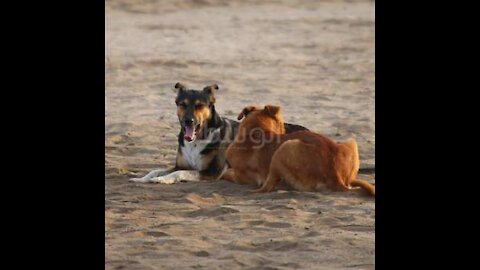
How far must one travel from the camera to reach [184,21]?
2203cm

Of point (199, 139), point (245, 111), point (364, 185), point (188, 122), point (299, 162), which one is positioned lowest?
Result: point (364, 185)

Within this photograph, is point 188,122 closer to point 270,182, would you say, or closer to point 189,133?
point 189,133

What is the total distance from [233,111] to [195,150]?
140 inches

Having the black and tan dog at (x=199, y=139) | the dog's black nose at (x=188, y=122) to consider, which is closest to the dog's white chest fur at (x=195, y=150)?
the black and tan dog at (x=199, y=139)

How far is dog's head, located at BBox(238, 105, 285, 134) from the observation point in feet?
36.7

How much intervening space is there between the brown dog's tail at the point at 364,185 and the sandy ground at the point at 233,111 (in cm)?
10

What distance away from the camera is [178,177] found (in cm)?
1136

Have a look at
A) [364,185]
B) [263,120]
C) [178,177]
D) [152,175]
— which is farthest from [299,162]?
[152,175]

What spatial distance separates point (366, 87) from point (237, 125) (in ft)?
18.0

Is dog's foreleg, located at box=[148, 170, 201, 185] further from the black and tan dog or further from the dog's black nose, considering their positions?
the dog's black nose

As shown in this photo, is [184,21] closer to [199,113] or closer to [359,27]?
[359,27]

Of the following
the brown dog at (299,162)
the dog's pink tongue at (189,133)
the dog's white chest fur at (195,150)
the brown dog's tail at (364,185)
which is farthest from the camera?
the dog's white chest fur at (195,150)

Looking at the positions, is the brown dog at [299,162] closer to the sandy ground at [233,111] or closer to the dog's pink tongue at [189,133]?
the sandy ground at [233,111]

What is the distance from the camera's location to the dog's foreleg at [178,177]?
36.9 ft
